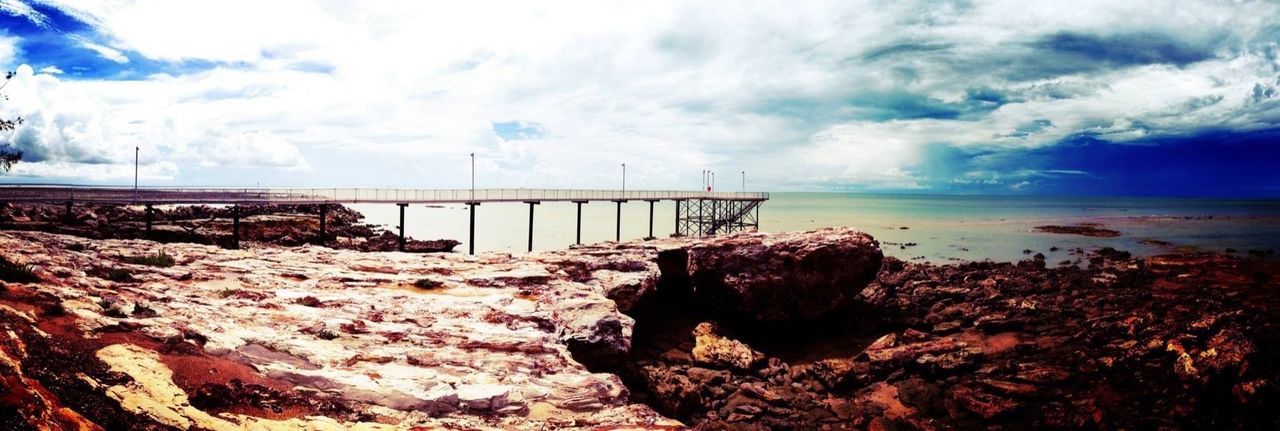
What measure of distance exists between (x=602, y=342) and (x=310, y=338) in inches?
Result: 247

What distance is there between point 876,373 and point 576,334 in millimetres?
10295

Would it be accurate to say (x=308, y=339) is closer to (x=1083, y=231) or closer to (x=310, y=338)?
(x=310, y=338)

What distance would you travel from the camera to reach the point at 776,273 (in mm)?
22047

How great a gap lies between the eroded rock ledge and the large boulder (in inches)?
129

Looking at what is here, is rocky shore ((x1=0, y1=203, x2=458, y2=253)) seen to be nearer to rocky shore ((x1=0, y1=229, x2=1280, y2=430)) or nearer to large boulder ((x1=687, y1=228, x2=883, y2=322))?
rocky shore ((x1=0, y1=229, x2=1280, y2=430))

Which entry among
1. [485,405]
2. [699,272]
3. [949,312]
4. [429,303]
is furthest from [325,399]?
[949,312]

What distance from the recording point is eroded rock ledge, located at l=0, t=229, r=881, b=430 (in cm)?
722

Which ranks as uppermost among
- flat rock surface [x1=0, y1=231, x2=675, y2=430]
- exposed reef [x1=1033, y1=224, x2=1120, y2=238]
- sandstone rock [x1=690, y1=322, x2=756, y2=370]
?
flat rock surface [x1=0, y1=231, x2=675, y2=430]

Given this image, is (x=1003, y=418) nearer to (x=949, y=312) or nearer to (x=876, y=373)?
(x=876, y=373)

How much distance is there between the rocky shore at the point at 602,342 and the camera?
26.7 feet

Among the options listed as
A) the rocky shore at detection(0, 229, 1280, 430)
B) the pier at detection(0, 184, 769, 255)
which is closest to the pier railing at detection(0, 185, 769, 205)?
the pier at detection(0, 184, 769, 255)

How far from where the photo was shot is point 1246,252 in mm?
49312

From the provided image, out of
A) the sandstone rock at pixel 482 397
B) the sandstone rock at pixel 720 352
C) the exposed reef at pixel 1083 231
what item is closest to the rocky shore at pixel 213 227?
the sandstone rock at pixel 720 352

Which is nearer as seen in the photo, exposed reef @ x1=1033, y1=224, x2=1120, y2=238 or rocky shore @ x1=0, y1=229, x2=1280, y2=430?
rocky shore @ x1=0, y1=229, x2=1280, y2=430
